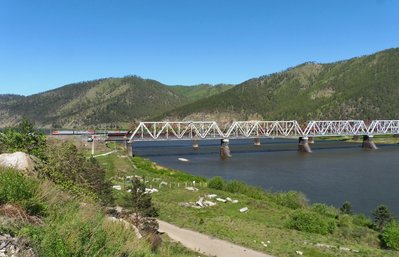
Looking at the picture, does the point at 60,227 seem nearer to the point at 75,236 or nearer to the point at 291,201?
the point at 75,236

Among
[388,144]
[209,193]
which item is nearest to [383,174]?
[209,193]

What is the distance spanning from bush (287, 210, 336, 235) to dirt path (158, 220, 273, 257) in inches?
419

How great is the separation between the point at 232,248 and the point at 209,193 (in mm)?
26398

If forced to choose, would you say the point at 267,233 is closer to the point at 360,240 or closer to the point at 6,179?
the point at 360,240

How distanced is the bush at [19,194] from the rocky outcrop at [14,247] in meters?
2.06

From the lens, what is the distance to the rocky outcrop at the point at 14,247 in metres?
7.11

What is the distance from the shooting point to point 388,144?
7121 inches

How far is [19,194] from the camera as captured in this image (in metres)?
9.73

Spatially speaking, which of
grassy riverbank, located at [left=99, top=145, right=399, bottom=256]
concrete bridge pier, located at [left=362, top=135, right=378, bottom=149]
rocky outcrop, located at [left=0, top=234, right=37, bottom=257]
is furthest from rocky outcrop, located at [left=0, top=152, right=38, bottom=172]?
concrete bridge pier, located at [left=362, top=135, right=378, bottom=149]

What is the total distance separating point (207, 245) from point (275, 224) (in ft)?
45.3

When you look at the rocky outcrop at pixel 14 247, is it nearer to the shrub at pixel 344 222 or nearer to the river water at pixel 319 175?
the shrub at pixel 344 222

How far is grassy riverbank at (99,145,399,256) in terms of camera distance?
27078 millimetres

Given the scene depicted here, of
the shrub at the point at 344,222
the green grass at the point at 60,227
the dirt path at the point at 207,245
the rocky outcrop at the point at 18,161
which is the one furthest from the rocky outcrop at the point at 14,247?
the shrub at the point at 344,222

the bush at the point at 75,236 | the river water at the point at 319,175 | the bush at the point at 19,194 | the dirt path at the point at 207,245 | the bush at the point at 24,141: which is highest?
the bush at the point at 24,141
